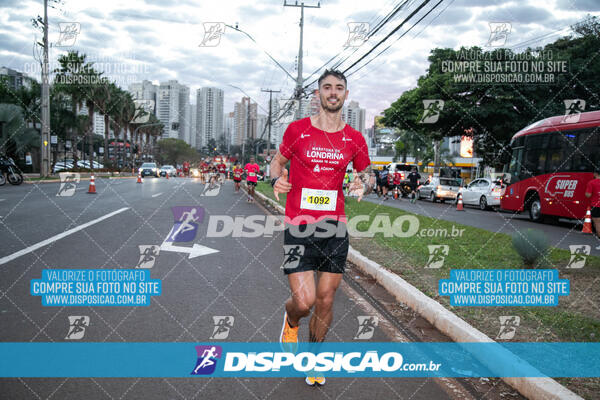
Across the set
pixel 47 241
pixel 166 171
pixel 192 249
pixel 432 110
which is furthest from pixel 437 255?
pixel 166 171

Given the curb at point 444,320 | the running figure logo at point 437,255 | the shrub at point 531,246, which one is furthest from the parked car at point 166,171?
the shrub at point 531,246

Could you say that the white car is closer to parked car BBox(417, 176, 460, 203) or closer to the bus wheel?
parked car BBox(417, 176, 460, 203)

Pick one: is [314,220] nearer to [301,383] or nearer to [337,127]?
[337,127]

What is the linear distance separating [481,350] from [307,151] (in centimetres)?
222

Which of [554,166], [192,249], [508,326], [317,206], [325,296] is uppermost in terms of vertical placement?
[317,206]

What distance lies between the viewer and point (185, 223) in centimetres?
1212

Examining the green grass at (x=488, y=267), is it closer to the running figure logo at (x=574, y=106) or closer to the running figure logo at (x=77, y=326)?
the running figure logo at (x=77, y=326)

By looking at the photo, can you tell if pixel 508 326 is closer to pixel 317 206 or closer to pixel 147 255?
pixel 317 206

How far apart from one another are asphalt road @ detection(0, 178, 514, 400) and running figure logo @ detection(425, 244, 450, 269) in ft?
4.10

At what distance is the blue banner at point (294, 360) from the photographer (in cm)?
355

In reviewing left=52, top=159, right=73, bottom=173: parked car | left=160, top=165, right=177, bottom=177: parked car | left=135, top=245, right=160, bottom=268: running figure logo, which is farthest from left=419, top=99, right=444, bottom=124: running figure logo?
left=52, top=159, right=73, bottom=173: parked car

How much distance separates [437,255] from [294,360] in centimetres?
528

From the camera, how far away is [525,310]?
17.4ft

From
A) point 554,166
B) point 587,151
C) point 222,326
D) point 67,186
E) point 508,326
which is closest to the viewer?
point 222,326
